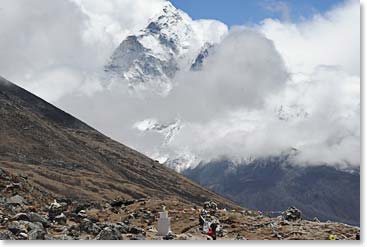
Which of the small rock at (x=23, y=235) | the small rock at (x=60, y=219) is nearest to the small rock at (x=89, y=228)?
the small rock at (x=60, y=219)

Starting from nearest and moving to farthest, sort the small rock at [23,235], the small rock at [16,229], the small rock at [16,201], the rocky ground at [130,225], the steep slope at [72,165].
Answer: the small rock at [23,235]
the small rock at [16,229]
the rocky ground at [130,225]
the small rock at [16,201]
the steep slope at [72,165]

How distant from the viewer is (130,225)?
26.4m

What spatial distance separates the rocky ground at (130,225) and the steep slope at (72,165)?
84.9 m

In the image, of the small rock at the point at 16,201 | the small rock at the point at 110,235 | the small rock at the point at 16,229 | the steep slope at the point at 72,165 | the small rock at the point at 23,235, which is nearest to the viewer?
the small rock at the point at 23,235

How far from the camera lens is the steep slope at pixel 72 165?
13150 centimetres

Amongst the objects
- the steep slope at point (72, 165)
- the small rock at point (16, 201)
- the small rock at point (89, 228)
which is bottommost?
the small rock at point (89, 228)

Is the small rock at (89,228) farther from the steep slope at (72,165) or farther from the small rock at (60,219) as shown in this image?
the steep slope at (72,165)

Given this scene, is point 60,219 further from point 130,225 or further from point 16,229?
point 16,229

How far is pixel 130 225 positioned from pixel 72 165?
430 feet

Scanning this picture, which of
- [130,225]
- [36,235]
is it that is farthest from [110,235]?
[130,225]

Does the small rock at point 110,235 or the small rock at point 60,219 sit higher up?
the small rock at point 60,219

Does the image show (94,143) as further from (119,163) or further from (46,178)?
(46,178)

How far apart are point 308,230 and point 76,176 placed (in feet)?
398

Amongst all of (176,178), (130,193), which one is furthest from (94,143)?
(130,193)
